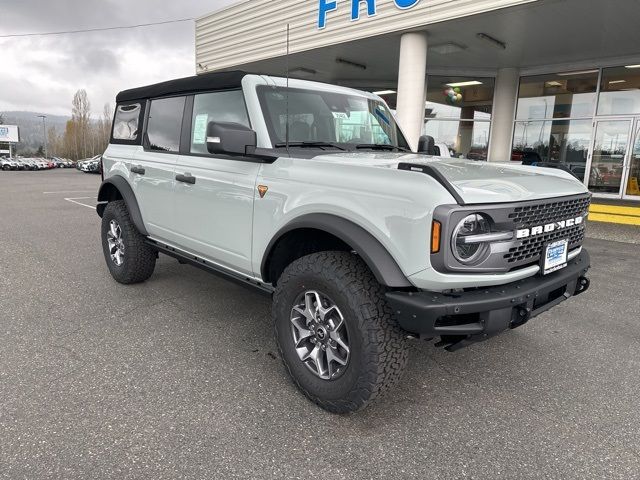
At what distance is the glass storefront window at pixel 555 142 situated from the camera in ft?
39.1

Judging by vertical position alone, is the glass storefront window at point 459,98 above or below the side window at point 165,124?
above

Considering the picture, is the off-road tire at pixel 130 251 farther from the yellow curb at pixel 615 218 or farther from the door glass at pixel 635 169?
the door glass at pixel 635 169

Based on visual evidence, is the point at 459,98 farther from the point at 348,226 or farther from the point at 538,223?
the point at 348,226

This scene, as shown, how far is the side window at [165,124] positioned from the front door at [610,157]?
11478 millimetres

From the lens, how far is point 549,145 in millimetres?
12586

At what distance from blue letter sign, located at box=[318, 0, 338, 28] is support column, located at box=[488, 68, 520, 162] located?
17.6 feet

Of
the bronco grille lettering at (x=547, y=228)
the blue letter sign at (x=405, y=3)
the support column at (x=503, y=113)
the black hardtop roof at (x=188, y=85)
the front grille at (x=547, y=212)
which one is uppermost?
the blue letter sign at (x=405, y=3)

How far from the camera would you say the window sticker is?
3.54 metres

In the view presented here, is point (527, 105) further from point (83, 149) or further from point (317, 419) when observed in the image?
point (83, 149)

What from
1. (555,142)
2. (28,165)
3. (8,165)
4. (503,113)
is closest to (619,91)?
(555,142)

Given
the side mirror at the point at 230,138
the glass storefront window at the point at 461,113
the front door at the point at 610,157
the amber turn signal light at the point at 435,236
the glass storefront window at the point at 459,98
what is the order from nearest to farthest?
the amber turn signal light at the point at 435,236 → the side mirror at the point at 230,138 → the front door at the point at 610,157 → the glass storefront window at the point at 459,98 → the glass storefront window at the point at 461,113

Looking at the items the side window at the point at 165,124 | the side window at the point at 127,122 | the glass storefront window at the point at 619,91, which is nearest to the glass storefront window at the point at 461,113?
the glass storefront window at the point at 619,91

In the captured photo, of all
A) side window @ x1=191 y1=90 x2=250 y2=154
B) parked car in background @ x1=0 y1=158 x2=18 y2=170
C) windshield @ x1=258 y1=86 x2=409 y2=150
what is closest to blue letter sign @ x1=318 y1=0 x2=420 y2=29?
windshield @ x1=258 y1=86 x2=409 y2=150

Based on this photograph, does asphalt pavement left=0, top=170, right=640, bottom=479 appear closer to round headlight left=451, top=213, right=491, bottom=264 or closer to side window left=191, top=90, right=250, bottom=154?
round headlight left=451, top=213, right=491, bottom=264
